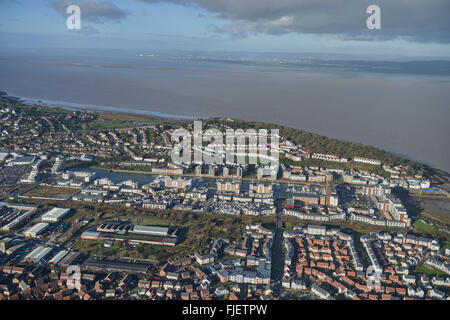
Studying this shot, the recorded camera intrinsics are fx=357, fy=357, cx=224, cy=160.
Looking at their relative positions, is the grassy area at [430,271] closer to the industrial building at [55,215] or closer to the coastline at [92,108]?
the industrial building at [55,215]

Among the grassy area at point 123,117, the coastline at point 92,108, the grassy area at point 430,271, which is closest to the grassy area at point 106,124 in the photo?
the grassy area at point 123,117

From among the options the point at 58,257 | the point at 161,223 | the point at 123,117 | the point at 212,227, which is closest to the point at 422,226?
the point at 212,227

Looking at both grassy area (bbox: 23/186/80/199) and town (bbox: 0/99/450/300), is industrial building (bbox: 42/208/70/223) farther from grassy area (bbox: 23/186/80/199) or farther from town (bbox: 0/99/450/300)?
grassy area (bbox: 23/186/80/199)

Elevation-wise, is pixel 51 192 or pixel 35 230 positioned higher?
pixel 51 192

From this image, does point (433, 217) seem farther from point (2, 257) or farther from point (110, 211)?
point (2, 257)

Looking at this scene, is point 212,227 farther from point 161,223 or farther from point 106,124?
point 106,124
